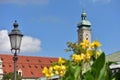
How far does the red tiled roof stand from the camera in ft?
382

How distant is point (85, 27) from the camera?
13100 cm

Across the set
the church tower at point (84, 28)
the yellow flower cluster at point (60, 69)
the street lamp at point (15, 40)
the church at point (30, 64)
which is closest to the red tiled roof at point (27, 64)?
the church at point (30, 64)

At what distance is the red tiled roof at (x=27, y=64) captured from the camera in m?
116

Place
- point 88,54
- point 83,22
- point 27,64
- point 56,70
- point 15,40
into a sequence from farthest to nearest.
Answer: point 83,22, point 27,64, point 15,40, point 56,70, point 88,54

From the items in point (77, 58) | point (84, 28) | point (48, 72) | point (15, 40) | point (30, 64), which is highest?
point (84, 28)

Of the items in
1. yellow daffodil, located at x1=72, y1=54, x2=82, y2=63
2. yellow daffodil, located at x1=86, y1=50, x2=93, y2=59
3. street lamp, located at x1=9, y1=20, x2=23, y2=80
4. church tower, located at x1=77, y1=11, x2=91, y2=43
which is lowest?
yellow daffodil, located at x1=72, y1=54, x2=82, y2=63

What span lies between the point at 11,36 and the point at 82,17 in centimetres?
11637

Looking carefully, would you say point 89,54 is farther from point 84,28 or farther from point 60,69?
point 84,28

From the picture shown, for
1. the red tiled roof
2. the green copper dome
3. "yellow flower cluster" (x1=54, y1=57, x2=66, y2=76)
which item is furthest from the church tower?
"yellow flower cluster" (x1=54, y1=57, x2=66, y2=76)

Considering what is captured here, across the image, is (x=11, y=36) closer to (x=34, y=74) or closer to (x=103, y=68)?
(x=103, y=68)

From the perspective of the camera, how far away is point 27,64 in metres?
121

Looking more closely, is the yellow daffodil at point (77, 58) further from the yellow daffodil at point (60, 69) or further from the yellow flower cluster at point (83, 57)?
the yellow daffodil at point (60, 69)

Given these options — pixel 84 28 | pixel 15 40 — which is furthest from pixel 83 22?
pixel 15 40

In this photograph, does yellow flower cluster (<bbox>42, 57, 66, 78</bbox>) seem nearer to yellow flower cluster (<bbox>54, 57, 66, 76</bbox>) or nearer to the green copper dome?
yellow flower cluster (<bbox>54, 57, 66, 76</bbox>)
